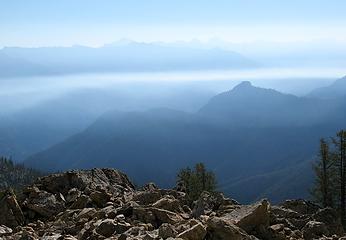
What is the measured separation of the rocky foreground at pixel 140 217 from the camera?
969 inches

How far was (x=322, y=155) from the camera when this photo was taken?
62094mm

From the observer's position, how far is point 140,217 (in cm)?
2928

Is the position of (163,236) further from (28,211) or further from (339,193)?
(339,193)

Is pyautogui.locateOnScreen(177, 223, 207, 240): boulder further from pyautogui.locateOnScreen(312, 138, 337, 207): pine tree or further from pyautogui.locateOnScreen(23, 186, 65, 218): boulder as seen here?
pyautogui.locateOnScreen(312, 138, 337, 207): pine tree

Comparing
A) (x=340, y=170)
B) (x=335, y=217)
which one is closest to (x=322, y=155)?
(x=340, y=170)

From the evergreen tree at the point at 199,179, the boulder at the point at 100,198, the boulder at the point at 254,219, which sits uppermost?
the boulder at the point at 254,219

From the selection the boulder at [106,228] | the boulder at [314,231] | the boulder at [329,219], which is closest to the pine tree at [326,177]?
the boulder at [329,219]

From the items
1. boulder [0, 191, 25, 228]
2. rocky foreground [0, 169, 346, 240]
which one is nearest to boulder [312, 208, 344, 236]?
rocky foreground [0, 169, 346, 240]

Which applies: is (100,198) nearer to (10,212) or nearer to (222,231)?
(10,212)

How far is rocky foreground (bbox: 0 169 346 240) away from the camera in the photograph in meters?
24.6

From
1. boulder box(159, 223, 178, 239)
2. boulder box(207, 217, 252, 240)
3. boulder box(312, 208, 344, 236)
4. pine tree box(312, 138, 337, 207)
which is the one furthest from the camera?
pine tree box(312, 138, 337, 207)

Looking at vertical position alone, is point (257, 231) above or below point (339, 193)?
above

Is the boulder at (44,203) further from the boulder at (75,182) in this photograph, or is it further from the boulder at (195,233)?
the boulder at (195,233)

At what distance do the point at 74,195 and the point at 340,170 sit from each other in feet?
116
